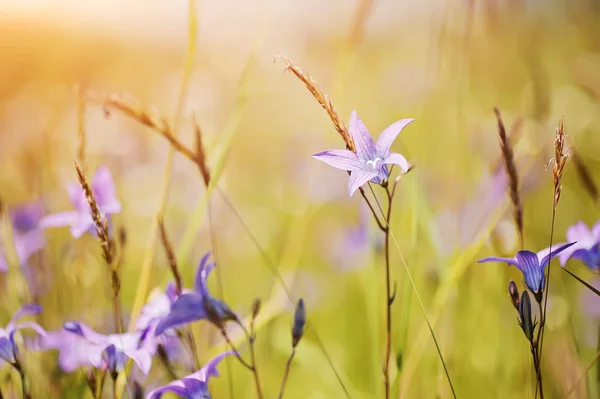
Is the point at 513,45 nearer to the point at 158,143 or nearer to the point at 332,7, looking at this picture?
the point at 332,7

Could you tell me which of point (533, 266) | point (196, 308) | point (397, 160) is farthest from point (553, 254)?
point (196, 308)

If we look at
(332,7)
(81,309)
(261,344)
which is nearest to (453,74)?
(332,7)

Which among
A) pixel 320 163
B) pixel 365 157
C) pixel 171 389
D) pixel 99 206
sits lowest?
pixel 171 389

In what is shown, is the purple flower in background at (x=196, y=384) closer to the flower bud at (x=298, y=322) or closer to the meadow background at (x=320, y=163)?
the flower bud at (x=298, y=322)

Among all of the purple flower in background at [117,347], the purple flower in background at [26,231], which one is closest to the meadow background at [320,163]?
the purple flower in background at [26,231]

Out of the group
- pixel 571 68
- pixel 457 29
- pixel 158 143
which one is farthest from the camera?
pixel 158 143

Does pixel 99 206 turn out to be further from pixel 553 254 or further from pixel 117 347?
pixel 553 254

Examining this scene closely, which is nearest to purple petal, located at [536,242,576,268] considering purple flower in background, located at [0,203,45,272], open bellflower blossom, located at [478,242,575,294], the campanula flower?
open bellflower blossom, located at [478,242,575,294]
